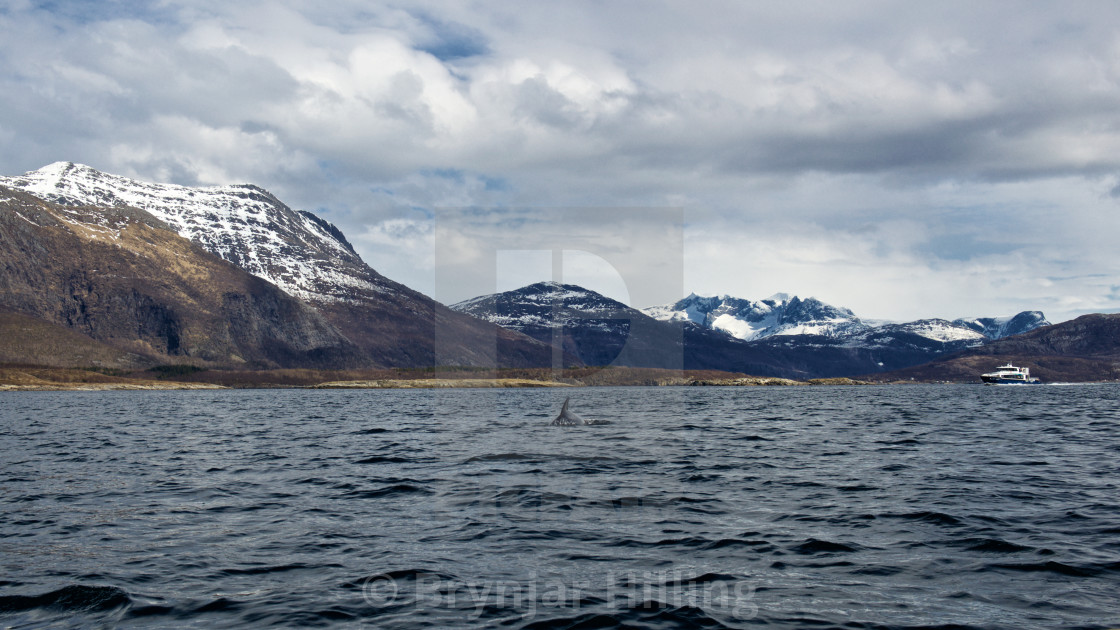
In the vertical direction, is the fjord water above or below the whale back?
above

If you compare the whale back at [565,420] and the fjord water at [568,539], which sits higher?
the fjord water at [568,539]

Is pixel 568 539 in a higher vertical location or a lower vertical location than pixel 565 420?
higher

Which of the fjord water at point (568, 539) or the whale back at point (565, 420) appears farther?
the whale back at point (565, 420)

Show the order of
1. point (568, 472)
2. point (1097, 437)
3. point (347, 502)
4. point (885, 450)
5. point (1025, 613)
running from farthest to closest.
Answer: point (1097, 437) → point (885, 450) → point (568, 472) → point (347, 502) → point (1025, 613)

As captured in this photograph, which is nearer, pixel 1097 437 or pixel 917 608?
pixel 917 608

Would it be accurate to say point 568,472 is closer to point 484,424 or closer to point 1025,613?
point 1025,613

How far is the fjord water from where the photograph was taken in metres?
14.1

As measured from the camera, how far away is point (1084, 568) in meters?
A: 16.3

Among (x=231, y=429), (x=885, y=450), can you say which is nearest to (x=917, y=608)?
(x=885, y=450)

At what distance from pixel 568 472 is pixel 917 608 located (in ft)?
64.4

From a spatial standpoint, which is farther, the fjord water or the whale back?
the whale back

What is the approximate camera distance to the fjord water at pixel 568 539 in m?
14.1

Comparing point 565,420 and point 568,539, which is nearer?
point 568,539

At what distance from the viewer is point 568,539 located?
1983cm
